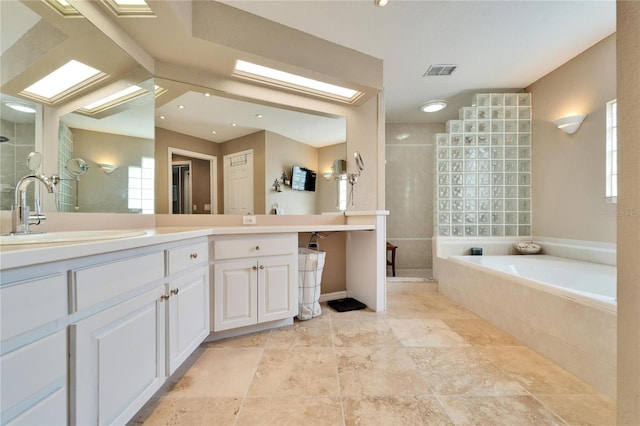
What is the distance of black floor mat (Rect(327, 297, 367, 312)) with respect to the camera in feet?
7.54

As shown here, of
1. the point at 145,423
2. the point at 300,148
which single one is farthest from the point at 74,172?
the point at 300,148

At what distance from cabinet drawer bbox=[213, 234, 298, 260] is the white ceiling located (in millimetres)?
1653

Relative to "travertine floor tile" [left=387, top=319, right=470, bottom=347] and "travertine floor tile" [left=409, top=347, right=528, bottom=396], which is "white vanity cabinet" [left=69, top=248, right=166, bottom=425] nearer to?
"travertine floor tile" [left=409, top=347, right=528, bottom=396]

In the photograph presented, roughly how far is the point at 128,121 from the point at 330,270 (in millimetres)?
2162

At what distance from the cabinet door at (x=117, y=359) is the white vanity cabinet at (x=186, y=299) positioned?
2.9 inches

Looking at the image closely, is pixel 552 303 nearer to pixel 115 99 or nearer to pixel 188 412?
pixel 188 412

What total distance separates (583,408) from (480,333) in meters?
0.73

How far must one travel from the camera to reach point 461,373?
1.37m

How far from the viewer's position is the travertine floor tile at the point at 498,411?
3.45ft

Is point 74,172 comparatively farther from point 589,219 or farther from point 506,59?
point 589,219

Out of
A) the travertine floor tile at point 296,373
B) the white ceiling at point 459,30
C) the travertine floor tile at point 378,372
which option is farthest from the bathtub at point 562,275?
the white ceiling at point 459,30

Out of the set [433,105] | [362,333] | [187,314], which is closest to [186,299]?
[187,314]

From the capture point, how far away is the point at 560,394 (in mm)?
1215

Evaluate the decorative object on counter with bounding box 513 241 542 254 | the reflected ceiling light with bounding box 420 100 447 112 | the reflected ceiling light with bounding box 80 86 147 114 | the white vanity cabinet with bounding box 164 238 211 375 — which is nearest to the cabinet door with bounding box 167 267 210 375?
the white vanity cabinet with bounding box 164 238 211 375
